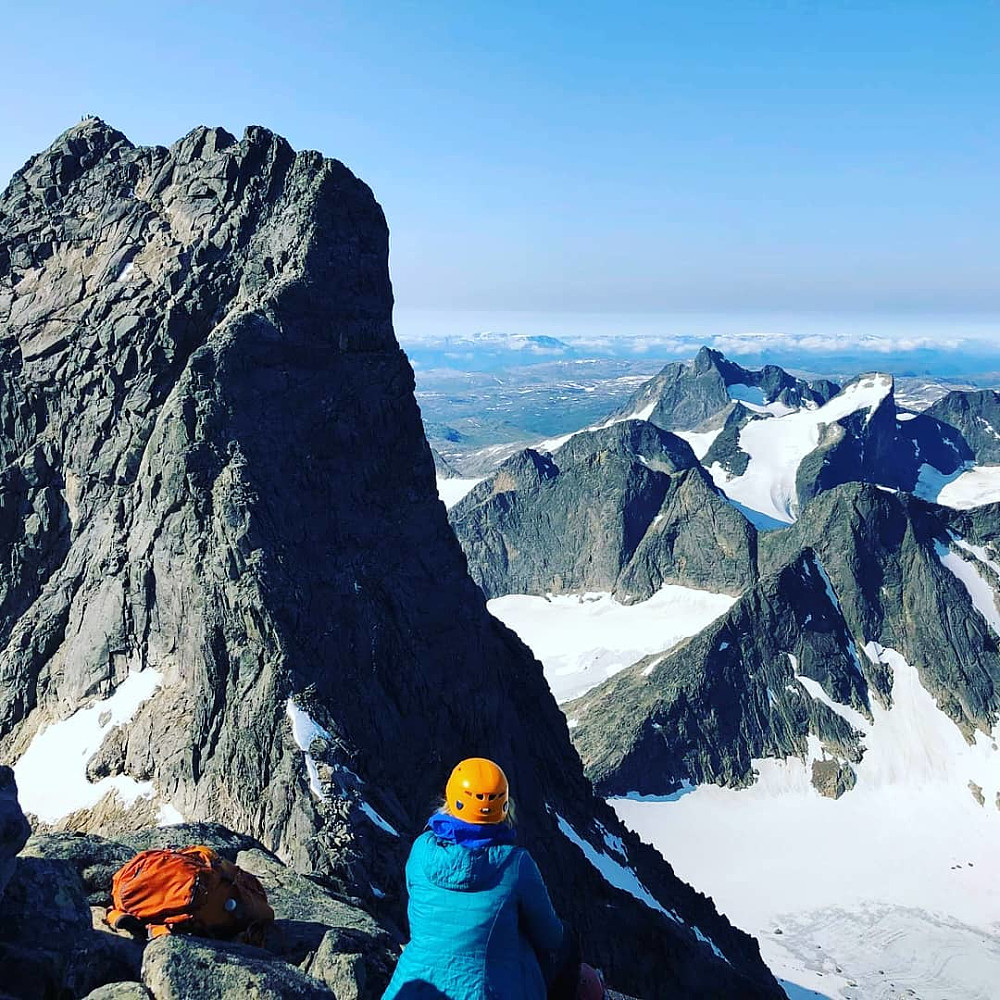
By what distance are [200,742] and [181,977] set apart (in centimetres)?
2980

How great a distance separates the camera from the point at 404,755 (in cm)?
4478

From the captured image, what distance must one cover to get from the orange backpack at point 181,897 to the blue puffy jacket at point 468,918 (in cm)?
516

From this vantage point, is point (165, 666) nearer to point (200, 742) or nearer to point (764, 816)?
point (200, 742)

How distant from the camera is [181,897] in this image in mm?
13141

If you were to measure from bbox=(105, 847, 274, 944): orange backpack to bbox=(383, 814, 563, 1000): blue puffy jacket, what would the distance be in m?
5.16

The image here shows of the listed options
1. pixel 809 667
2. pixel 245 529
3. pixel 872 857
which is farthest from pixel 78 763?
pixel 809 667

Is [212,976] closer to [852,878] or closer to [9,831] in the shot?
[9,831]

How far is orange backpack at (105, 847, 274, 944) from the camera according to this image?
516 inches

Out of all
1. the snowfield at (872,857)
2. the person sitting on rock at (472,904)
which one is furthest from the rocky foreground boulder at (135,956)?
the snowfield at (872,857)

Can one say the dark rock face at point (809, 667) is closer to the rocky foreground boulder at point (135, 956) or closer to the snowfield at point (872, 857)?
→ the snowfield at point (872, 857)

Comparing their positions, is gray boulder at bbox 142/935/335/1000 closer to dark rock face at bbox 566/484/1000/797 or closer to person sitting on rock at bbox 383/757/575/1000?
person sitting on rock at bbox 383/757/575/1000

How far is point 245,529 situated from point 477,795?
36.7 metres

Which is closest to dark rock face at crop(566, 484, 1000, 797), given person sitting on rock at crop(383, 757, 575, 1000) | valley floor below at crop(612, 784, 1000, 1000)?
valley floor below at crop(612, 784, 1000, 1000)

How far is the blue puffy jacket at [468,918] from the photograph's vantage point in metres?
9.20
